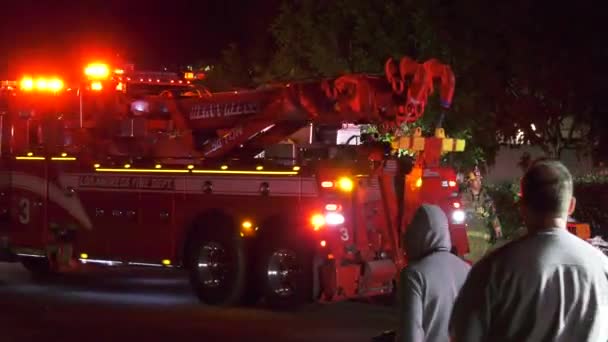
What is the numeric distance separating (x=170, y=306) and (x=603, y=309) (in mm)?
9912

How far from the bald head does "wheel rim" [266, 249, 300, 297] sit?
845 centimetres

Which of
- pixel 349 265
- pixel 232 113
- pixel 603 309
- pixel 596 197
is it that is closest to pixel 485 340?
pixel 603 309

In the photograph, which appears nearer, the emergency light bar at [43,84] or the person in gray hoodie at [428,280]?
the person in gray hoodie at [428,280]

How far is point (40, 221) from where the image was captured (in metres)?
14.7

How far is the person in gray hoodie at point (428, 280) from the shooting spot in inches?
195

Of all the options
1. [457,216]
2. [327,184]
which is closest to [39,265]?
[327,184]

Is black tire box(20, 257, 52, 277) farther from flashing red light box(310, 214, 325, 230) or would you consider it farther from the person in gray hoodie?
the person in gray hoodie

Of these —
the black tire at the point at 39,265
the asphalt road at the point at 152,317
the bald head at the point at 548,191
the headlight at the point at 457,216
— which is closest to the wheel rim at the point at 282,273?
the asphalt road at the point at 152,317

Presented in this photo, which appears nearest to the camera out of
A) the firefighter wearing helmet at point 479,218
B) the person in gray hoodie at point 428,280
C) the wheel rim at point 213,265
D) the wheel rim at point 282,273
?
the person in gray hoodie at point 428,280

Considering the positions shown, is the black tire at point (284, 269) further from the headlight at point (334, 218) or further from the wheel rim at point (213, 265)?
the wheel rim at point (213, 265)

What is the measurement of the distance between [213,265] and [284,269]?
103 cm

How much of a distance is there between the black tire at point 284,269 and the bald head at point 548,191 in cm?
820

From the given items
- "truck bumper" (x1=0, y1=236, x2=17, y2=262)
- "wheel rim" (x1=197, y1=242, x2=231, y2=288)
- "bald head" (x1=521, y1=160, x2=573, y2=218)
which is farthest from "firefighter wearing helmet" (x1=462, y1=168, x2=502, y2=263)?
"bald head" (x1=521, y1=160, x2=573, y2=218)

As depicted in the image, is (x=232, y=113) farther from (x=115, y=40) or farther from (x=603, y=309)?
(x=115, y=40)
